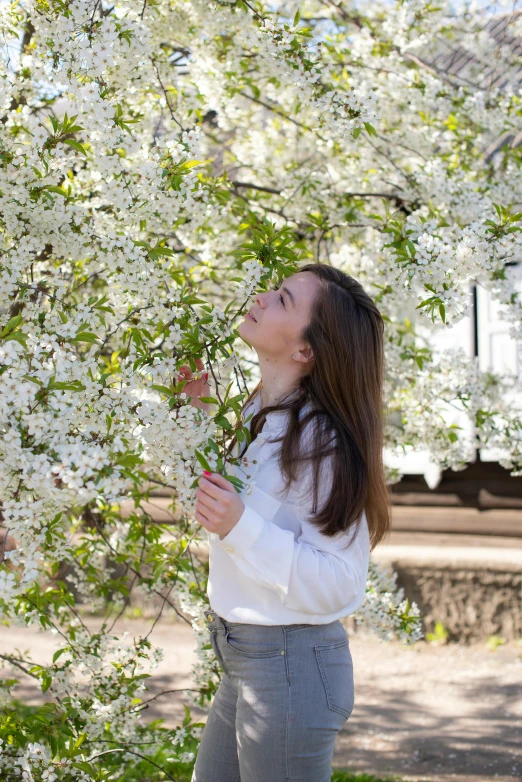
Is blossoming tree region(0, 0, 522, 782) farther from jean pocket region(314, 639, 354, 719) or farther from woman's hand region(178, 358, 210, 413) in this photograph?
jean pocket region(314, 639, 354, 719)

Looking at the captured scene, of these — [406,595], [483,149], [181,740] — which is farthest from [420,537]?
[181,740]

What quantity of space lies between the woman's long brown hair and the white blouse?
26 mm

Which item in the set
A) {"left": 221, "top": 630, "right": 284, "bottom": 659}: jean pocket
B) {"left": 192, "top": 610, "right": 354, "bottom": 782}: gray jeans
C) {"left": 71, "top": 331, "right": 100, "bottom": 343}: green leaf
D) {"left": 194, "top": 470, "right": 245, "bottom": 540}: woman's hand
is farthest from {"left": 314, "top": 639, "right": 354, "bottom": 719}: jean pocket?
{"left": 71, "top": 331, "right": 100, "bottom": 343}: green leaf

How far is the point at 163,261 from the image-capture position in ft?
8.68

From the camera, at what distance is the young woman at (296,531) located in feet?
5.82

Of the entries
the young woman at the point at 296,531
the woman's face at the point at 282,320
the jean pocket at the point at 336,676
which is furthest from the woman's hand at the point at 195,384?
the jean pocket at the point at 336,676

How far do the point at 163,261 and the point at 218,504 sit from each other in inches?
45.7

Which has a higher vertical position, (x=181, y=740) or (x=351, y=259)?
(x=351, y=259)

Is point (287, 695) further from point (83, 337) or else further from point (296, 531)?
point (83, 337)

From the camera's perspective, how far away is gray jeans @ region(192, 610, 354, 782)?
1784mm

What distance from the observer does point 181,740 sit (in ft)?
9.32

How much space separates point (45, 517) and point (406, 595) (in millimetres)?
4667

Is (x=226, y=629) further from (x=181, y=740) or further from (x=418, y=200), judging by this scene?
(x=418, y=200)

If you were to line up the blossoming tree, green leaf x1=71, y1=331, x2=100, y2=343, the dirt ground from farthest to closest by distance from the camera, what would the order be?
the dirt ground < green leaf x1=71, y1=331, x2=100, y2=343 < the blossoming tree
